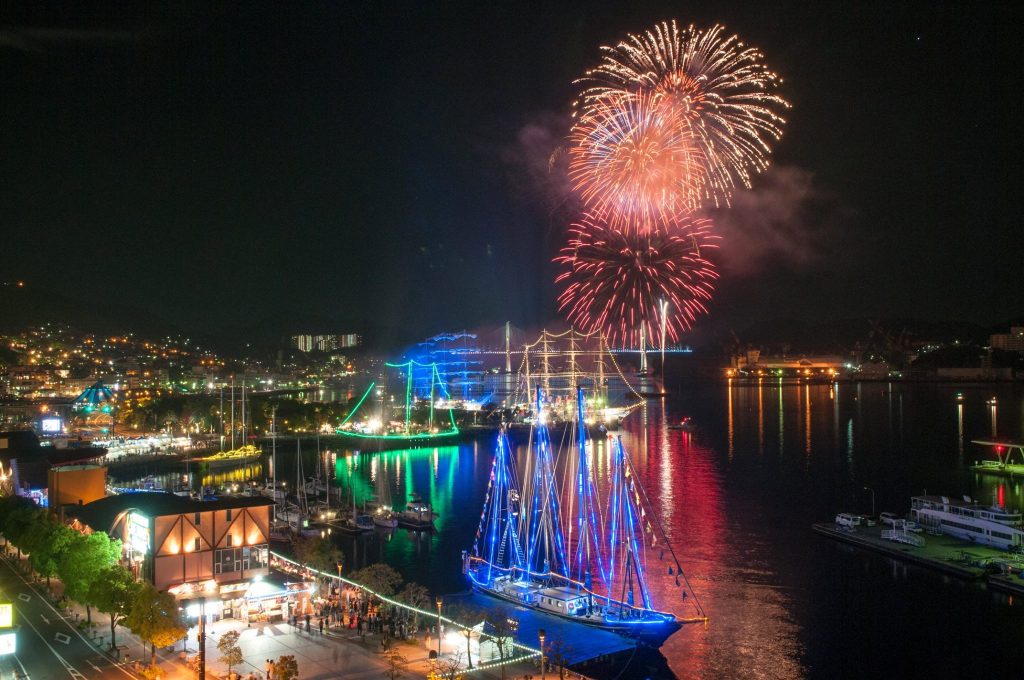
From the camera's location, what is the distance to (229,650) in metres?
5.42

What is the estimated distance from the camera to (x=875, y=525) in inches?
519

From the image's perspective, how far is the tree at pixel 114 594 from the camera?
20.2ft

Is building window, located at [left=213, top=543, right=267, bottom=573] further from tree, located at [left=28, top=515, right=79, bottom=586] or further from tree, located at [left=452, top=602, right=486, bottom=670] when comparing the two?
tree, located at [left=452, top=602, right=486, bottom=670]

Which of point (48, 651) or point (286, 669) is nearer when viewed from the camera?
point (286, 669)

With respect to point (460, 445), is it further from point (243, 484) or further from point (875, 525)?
point (875, 525)

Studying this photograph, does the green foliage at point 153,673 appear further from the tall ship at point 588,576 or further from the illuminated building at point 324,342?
the illuminated building at point 324,342

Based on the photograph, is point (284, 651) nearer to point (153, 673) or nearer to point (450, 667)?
point (153, 673)

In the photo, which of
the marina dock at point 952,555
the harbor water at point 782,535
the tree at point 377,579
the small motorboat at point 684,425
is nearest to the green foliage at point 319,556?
the tree at point 377,579

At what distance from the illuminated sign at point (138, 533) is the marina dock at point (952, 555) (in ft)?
30.4

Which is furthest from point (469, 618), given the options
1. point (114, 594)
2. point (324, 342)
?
point (324, 342)

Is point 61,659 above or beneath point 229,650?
beneath

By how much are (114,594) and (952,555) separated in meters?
10.1

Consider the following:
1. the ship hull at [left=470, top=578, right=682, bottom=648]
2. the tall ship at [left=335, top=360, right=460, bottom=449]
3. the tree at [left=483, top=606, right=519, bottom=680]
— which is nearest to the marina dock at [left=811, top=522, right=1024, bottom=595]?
the ship hull at [left=470, top=578, right=682, bottom=648]

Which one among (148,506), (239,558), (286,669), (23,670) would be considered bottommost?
(23,670)
